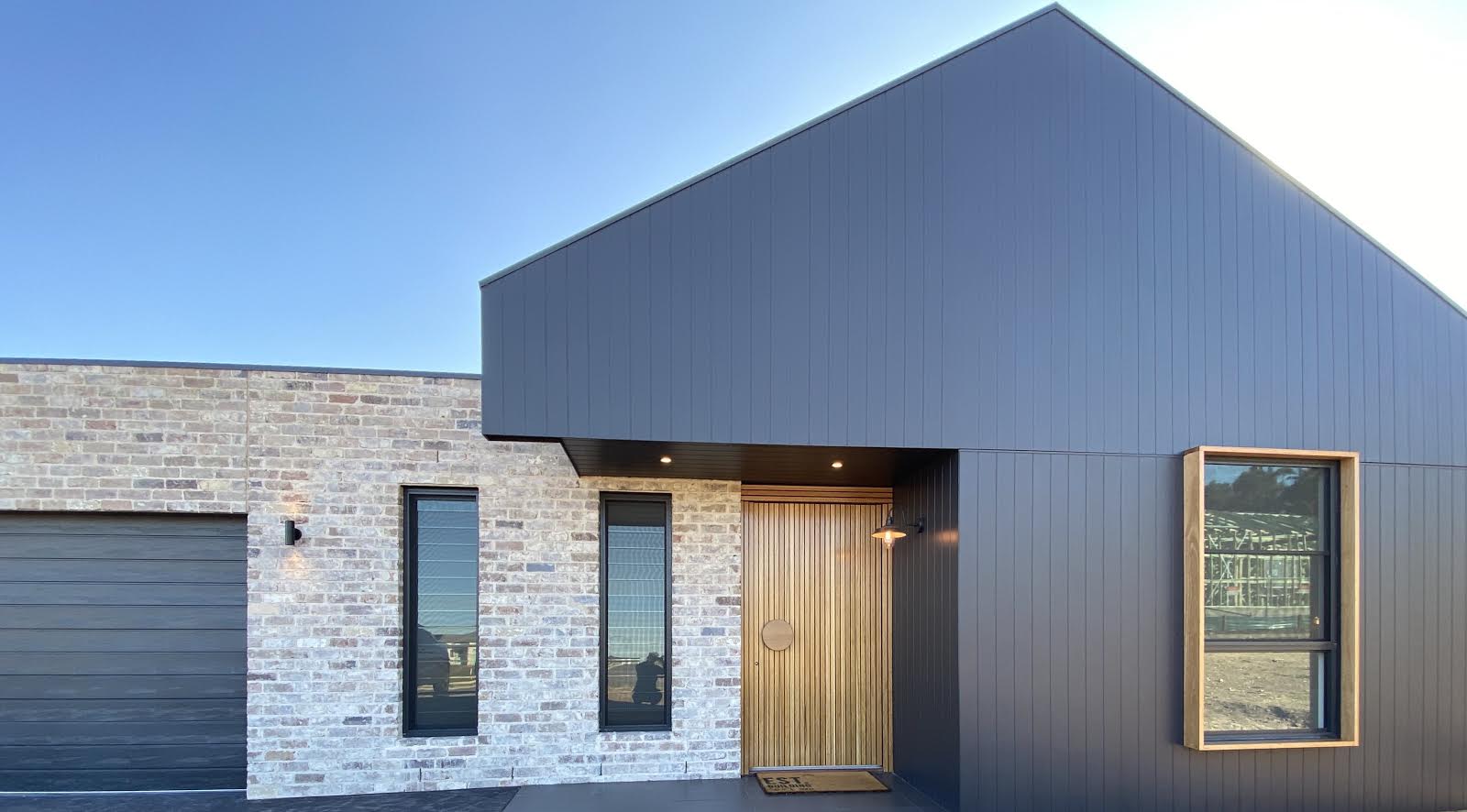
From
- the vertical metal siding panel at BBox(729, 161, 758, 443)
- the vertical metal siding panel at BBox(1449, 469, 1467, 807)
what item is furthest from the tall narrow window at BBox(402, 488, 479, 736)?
the vertical metal siding panel at BBox(1449, 469, 1467, 807)

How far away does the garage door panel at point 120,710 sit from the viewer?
199 inches

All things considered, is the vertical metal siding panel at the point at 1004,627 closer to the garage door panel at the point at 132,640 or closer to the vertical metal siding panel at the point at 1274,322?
the vertical metal siding panel at the point at 1274,322

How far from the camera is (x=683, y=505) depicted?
5.50 metres

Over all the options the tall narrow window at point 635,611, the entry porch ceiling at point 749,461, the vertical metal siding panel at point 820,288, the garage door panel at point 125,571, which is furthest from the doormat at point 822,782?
the garage door panel at point 125,571

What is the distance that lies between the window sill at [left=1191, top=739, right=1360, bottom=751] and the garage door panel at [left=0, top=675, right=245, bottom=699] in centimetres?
636

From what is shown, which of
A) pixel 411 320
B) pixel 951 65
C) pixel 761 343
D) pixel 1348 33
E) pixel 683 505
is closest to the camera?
pixel 761 343

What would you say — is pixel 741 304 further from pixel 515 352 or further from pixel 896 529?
pixel 896 529

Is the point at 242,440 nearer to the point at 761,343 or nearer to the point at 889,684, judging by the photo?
the point at 761,343

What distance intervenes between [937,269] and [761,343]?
1184 mm

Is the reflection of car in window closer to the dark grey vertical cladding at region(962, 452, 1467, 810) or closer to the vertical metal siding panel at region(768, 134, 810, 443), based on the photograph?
the vertical metal siding panel at region(768, 134, 810, 443)

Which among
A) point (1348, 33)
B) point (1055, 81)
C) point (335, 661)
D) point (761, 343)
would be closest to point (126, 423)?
point (335, 661)

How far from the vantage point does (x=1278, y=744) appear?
4.38m

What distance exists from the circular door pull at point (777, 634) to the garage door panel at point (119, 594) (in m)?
3.82

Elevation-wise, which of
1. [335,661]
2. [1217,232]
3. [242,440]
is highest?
[1217,232]
